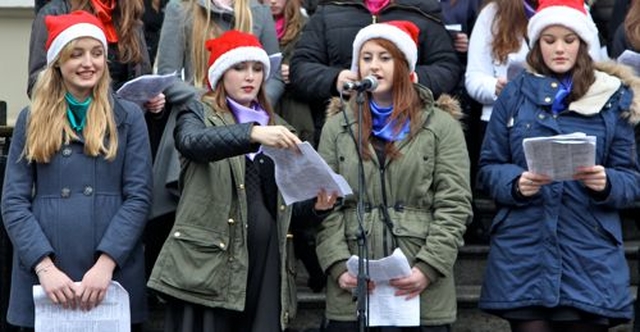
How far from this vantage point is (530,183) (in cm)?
744

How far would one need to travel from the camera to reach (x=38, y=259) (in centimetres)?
743

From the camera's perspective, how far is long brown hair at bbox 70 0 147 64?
8.41 metres

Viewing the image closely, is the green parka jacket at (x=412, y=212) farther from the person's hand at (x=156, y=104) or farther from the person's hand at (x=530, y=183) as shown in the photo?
the person's hand at (x=156, y=104)

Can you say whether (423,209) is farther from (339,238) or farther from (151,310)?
(151,310)

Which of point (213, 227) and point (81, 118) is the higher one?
point (81, 118)

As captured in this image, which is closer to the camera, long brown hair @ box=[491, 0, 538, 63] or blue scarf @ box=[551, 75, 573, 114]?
blue scarf @ box=[551, 75, 573, 114]

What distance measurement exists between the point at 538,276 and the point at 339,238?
3.12ft

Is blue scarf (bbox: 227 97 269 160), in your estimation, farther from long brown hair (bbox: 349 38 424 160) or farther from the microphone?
the microphone

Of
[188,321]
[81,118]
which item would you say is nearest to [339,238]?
[188,321]

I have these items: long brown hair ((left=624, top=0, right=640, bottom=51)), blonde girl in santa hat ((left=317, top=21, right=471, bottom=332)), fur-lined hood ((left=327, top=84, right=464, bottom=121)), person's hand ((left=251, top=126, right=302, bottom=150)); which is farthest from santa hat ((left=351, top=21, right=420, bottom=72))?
long brown hair ((left=624, top=0, right=640, bottom=51))

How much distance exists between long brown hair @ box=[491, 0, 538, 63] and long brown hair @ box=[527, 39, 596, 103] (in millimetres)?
844

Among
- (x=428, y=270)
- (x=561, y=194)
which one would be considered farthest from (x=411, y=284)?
(x=561, y=194)

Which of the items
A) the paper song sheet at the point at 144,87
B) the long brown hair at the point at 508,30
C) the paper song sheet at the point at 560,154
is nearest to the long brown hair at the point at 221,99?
the paper song sheet at the point at 144,87

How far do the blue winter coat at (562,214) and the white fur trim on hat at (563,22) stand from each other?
202mm
